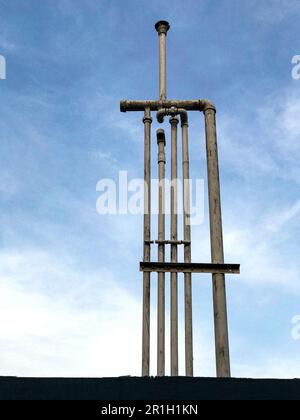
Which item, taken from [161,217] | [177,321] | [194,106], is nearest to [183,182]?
[161,217]

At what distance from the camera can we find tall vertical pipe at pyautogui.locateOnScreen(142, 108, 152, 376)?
555 inches

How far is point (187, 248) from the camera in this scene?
49.6 ft

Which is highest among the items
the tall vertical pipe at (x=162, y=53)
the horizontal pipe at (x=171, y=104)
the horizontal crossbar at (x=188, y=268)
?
the tall vertical pipe at (x=162, y=53)

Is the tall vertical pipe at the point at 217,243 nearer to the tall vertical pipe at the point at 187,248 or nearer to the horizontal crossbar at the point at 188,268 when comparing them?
the horizontal crossbar at the point at 188,268

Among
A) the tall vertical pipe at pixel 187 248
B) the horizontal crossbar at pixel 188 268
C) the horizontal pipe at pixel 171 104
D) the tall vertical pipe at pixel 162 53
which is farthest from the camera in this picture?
the tall vertical pipe at pixel 162 53

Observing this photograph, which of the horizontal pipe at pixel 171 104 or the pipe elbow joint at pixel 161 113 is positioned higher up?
the horizontal pipe at pixel 171 104

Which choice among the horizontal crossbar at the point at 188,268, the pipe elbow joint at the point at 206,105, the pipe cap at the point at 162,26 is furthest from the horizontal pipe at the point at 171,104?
the horizontal crossbar at the point at 188,268

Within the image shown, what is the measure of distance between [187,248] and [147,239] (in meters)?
1.13

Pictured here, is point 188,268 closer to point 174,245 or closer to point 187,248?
point 187,248

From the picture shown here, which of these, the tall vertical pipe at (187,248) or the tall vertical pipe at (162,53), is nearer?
the tall vertical pipe at (187,248)

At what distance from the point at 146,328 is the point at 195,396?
5.25 metres

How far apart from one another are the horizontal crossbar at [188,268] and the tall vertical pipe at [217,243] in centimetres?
16

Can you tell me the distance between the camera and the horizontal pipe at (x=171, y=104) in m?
16.8
